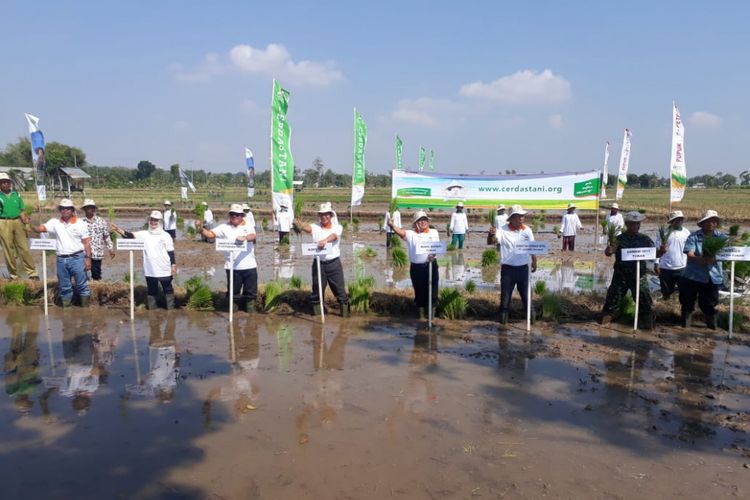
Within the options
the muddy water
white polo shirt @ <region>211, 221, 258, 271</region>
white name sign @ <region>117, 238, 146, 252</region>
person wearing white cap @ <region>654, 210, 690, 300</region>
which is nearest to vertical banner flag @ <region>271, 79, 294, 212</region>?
white polo shirt @ <region>211, 221, 258, 271</region>

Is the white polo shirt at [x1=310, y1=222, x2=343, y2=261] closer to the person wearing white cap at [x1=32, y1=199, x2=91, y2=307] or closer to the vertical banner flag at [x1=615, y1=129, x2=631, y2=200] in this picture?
the person wearing white cap at [x1=32, y1=199, x2=91, y2=307]

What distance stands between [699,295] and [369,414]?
536 centimetres

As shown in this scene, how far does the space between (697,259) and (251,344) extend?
5837mm

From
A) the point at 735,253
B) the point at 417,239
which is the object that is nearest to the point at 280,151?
the point at 417,239

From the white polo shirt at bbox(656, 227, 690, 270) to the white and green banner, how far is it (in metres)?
11.8

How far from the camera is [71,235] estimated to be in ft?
25.8

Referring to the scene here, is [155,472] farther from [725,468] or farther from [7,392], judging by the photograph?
[725,468]

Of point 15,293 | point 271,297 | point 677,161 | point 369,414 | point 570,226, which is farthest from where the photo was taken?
point 570,226

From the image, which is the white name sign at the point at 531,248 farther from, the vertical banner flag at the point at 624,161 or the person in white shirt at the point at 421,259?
the vertical banner flag at the point at 624,161

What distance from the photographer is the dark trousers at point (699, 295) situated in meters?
7.12

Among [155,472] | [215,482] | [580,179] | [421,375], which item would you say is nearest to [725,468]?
[421,375]

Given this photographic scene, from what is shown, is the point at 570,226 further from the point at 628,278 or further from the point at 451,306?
the point at 451,306

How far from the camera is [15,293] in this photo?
829cm

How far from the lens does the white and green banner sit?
19406mm
